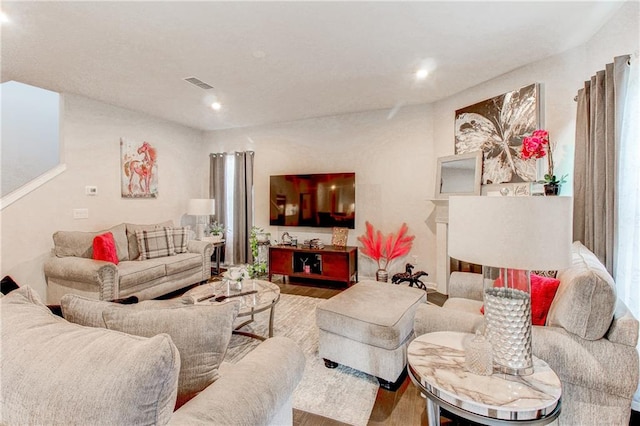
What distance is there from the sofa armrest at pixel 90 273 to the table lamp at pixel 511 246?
3.33 meters

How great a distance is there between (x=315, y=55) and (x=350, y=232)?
106 inches

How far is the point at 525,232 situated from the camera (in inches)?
44.4

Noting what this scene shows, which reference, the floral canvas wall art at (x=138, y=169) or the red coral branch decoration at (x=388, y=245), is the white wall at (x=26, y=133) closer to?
the floral canvas wall art at (x=138, y=169)

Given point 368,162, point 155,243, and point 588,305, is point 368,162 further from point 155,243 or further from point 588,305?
point 588,305

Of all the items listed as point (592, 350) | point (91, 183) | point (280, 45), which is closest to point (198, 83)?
point (280, 45)

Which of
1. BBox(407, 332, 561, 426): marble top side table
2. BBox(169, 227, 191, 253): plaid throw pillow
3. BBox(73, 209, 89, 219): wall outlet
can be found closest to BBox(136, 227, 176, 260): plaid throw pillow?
BBox(169, 227, 191, 253): plaid throw pillow

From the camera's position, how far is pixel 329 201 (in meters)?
4.66

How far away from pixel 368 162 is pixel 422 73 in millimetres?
1630

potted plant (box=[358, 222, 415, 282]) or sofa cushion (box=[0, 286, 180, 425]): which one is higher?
sofa cushion (box=[0, 286, 180, 425])

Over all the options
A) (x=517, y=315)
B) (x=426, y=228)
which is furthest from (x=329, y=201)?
(x=517, y=315)

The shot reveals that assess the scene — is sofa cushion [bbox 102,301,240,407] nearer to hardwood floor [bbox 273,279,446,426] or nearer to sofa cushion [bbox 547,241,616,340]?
hardwood floor [bbox 273,279,446,426]

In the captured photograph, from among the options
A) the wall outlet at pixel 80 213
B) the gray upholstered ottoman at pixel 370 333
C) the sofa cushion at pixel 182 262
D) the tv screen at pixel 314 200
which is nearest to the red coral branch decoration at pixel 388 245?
the tv screen at pixel 314 200

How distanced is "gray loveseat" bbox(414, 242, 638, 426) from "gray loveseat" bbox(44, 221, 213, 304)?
3670mm

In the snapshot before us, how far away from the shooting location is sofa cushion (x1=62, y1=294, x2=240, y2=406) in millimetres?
992
